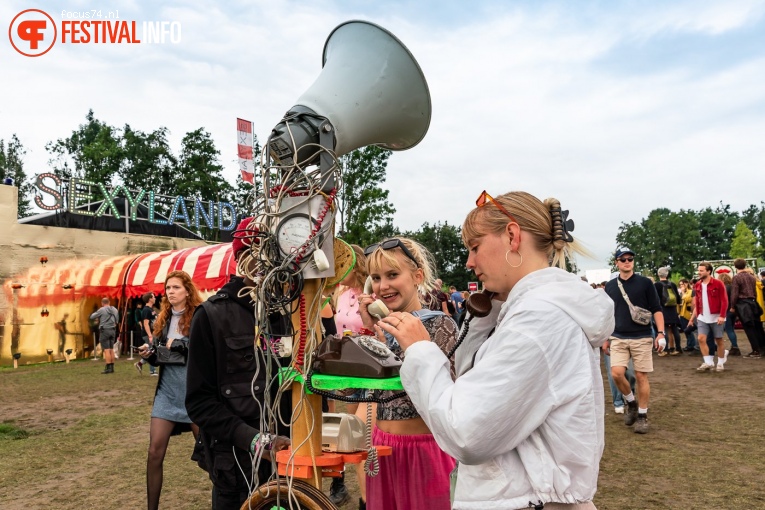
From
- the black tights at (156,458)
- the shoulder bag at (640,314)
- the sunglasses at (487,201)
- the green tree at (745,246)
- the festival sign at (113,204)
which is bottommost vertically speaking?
the black tights at (156,458)

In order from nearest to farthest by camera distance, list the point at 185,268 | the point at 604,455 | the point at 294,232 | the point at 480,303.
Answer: the point at 480,303 < the point at 294,232 < the point at 604,455 < the point at 185,268

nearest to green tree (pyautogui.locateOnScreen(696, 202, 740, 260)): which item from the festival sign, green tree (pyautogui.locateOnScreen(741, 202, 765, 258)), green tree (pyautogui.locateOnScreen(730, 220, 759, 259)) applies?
green tree (pyautogui.locateOnScreen(741, 202, 765, 258))

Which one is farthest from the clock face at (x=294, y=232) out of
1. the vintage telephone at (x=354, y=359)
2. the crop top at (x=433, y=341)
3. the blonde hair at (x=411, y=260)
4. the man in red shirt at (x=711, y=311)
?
the man in red shirt at (x=711, y=311)

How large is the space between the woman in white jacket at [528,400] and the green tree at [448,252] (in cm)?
5904

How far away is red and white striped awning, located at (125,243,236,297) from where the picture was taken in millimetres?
16625

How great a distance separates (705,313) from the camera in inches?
458

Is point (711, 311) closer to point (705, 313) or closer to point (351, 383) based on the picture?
point (705, 313)

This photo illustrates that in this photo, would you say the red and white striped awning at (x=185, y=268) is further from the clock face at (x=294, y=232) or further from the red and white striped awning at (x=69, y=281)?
the clock face at (x=294, y=232)

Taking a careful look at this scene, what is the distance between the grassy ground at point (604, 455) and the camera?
5219 millimetres

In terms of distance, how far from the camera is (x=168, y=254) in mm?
18797

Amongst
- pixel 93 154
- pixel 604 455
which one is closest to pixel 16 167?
pixel 93 154

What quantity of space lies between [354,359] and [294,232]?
0.48 m

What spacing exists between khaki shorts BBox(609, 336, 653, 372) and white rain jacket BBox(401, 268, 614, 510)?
19.8ft

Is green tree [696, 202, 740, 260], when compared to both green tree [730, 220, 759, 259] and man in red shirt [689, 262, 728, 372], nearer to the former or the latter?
green tree [730, 220, 759, 259]
